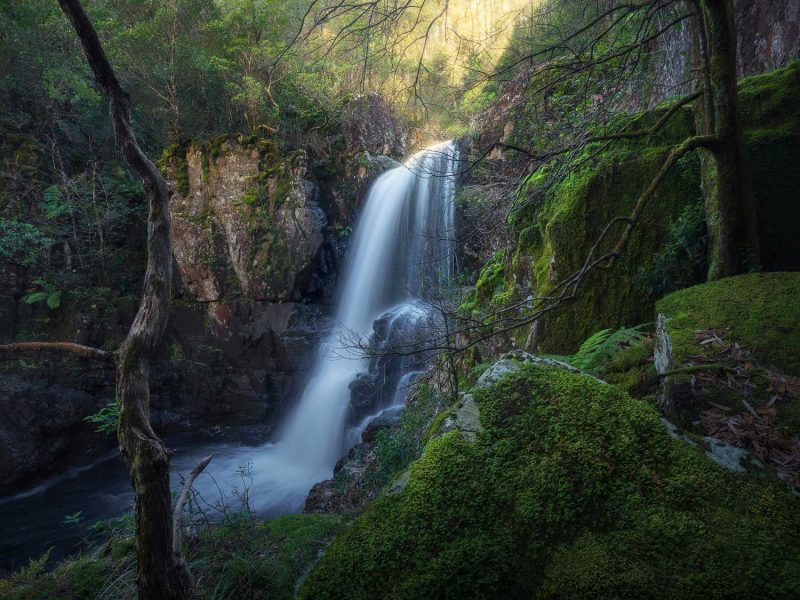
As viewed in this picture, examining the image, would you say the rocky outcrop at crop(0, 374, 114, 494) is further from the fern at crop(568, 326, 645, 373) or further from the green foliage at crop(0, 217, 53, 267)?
the fern at crop(568, 326, 645, 373)

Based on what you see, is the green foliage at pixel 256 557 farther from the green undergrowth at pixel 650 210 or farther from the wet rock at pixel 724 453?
the green undergrowth at pixel 650 210

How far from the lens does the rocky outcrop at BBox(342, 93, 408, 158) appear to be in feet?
45.6

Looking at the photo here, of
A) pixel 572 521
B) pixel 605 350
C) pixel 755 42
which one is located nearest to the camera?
pixel 572 521

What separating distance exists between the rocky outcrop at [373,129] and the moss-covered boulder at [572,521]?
1349 centimetres

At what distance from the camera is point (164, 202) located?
2.92 meters

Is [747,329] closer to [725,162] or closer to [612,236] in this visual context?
[725,162]

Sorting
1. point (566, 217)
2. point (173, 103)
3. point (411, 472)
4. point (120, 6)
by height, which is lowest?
point (411, 472)

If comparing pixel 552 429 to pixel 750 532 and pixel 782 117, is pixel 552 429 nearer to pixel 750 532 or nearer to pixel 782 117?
pixel 750 532

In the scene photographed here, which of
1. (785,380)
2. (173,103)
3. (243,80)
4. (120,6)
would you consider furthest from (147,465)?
(120,6)

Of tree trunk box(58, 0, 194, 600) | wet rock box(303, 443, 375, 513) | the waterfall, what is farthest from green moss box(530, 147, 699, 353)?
the waterfall

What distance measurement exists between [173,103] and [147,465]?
14.8 meters

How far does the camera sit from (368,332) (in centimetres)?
1169

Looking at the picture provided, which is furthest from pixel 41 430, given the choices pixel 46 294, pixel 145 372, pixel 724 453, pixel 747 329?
pixel 747 329

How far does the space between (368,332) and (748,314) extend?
9.74 metres
